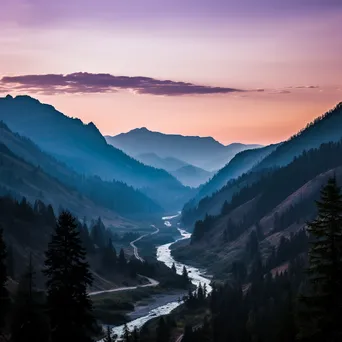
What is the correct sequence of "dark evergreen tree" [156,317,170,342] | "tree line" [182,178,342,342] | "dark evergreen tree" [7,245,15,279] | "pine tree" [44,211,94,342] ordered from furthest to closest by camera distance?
"dark evergreen tree" [7,245,15,279] < "dark evergreen tree" [156,317,170,342] < "pine tree" [44,211,94,342] < "tree line" [182,178,342,342]

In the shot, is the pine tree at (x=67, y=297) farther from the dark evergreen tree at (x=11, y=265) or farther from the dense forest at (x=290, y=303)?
the dark evergreen tree at (x=11, y=265)

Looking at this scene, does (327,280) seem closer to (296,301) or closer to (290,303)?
(296,301)

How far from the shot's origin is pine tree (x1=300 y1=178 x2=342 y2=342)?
3922 cm

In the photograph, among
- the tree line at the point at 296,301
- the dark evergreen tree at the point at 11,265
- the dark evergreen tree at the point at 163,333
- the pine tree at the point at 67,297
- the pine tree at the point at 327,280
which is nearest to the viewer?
the pine tree at the point at 327,280

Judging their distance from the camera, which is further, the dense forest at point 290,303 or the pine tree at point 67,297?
the pine tree at point 67,297

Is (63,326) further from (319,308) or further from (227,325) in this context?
(227,325)

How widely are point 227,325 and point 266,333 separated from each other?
20.5 meters

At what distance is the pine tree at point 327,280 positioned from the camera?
3922 centimetres

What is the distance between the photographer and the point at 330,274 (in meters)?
39.8

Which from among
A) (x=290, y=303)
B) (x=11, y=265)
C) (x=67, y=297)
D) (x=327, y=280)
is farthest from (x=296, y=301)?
(x=11, y=265)

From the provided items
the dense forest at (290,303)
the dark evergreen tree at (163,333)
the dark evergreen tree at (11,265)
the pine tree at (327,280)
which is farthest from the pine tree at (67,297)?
the dark evergreen tree at (11,265)

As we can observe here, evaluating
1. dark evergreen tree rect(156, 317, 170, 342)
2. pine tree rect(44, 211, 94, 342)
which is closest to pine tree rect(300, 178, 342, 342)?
pine tree rect(44, 211, 94, 342)

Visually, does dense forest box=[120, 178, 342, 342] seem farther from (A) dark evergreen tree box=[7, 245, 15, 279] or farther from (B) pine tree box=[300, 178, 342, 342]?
(A) dark evergreen tree box=[7, 245, 15, 279]

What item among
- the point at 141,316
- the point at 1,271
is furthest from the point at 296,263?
the point at 1,271
